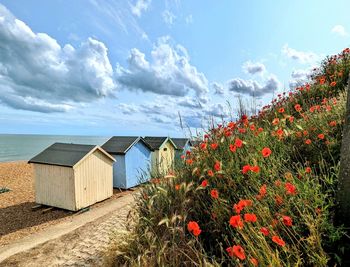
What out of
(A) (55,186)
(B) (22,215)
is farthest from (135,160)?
(B) (22,215)

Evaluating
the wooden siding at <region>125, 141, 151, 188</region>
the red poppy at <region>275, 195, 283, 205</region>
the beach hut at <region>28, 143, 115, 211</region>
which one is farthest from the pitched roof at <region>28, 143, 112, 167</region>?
the red poppy at <region>275, 195, 283, 205</region>

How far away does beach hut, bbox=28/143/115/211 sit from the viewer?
429 inches

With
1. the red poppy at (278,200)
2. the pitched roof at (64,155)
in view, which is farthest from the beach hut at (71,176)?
the red poppy at (278,200)

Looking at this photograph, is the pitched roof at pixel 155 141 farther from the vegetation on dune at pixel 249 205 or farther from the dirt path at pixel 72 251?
the vegetation on dune at pixel 249 205

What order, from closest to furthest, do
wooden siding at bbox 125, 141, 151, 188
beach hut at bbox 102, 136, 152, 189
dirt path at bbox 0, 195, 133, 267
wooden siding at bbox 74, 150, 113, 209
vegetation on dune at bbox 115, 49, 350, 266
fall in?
vegetation on dune at bbox 115, 49, 350, 266 < dirt path at bbox 0, 195, 133, 267 < wooden siding at bbox 74, 150, 113, 209 < beach hut at bbox 102, 136, 152, 189 < wooden siding at bbox 125, 141, 151, 188

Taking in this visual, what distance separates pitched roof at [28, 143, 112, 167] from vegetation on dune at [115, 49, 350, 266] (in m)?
7.70

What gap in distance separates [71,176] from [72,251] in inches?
219

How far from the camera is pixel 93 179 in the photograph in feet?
38.9

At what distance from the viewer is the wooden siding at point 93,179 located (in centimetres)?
1107

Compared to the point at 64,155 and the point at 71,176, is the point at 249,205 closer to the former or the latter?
the point at 71,176

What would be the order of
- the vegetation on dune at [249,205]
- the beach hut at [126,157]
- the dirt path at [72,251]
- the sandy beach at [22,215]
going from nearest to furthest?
the vegetation on dune at [249,205], the dirt path at [72,251], the sandy beach at [22,215], the beach hut at [126,157]

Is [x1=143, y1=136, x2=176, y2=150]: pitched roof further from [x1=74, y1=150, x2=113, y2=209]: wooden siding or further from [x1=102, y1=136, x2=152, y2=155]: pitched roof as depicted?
[x1=74, y1=150, x2=113, y2=209]: wooden siding

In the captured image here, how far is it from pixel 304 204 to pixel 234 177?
1.07 m

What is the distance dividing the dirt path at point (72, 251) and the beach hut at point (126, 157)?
7087mm
